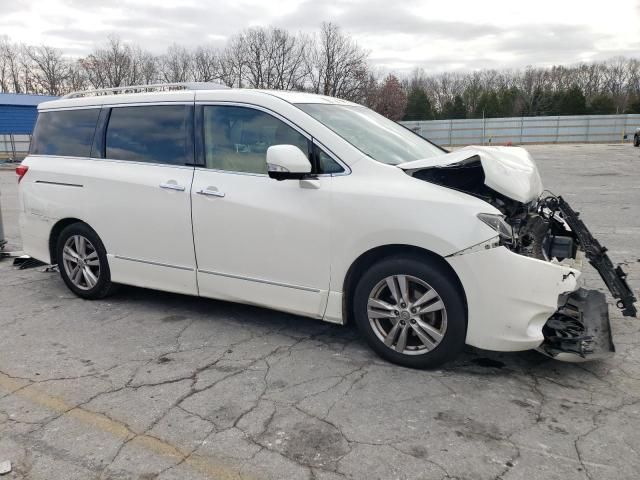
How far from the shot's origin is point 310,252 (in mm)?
3867

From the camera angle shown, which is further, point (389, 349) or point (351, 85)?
point (351, 85)

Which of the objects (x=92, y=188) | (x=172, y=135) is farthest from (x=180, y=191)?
(x=92, y=188)

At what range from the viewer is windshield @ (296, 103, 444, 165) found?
158 inches

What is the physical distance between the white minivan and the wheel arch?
0.04 feet

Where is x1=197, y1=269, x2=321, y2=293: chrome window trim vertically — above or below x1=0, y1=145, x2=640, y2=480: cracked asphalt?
above

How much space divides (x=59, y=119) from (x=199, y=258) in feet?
7.46

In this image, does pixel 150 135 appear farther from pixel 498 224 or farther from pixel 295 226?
pixel 498 224

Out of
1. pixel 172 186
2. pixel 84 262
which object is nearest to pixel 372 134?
pixel 172 186

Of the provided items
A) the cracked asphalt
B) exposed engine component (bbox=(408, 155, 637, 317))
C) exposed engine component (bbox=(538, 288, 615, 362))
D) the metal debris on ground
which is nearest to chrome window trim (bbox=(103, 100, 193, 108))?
the cracked asphalt

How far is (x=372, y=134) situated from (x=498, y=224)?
54.6 inches

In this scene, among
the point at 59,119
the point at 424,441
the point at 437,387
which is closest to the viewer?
the point at 424,441

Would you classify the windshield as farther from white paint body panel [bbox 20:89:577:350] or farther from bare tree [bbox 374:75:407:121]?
bare tree [bbox 374:75:407:121]

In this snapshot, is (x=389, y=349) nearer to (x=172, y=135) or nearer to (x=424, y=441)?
(x=424, y=441)

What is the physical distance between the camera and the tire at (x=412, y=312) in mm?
3449
